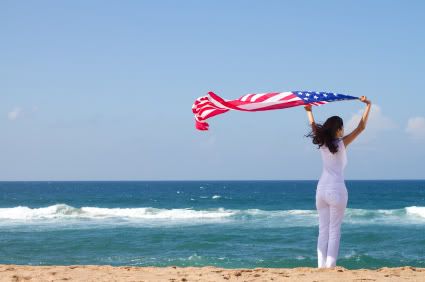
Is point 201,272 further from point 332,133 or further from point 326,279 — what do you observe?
point 332,133

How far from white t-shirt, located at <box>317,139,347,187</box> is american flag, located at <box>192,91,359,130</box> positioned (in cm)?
74

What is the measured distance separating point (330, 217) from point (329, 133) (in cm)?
89

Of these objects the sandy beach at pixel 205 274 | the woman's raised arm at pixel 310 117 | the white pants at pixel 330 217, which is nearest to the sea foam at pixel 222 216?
the sandy beach at pixel 205 274

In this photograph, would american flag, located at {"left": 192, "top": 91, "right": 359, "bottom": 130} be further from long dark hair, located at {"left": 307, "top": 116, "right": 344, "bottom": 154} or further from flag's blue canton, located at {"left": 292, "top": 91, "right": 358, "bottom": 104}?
long dark hair, located at {"left": 307, "top": 116, "right": 344, "bottom": 154}

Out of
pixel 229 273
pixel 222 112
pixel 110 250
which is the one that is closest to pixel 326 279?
pixel 229 273

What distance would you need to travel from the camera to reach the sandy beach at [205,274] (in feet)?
22.3

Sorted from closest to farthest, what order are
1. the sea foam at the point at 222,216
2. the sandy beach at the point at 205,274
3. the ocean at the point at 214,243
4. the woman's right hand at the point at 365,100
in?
the woman's right hand at the point at 365,100
the sandy beach at the point at 205,274
the ocean at the point at 214,243
the sea foam at the point at 222,216

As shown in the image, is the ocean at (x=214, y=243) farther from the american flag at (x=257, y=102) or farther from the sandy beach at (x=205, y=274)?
the american flag at (x=257, y=102)

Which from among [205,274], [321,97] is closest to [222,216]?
[205,274]

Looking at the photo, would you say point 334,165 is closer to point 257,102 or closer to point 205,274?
point 257,102

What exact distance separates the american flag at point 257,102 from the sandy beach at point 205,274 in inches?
71.0

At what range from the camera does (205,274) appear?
23.9 feet

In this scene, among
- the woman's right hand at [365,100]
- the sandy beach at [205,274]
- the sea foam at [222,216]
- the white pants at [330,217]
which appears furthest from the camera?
the sea foam at [222,216]

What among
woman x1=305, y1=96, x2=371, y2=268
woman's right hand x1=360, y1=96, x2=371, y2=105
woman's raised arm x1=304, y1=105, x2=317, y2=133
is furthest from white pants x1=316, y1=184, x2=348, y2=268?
woman's right hand x1=360, y1=96, x2=371, y2=105
